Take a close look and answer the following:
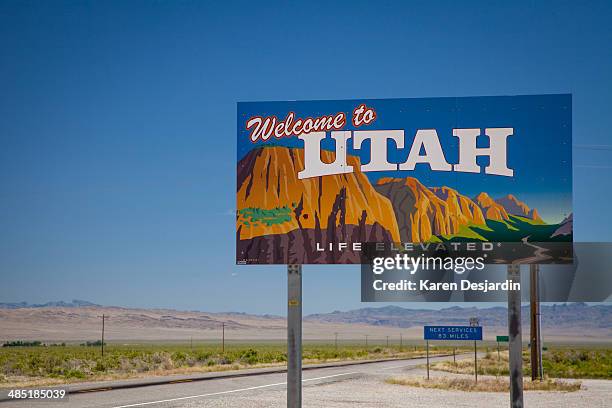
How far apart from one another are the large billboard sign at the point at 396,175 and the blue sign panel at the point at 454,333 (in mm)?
15362

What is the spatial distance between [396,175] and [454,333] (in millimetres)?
16638

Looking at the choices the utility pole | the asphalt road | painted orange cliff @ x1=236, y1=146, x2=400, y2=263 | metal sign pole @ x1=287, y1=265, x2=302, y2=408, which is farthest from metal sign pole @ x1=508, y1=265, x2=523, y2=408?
the utility pole

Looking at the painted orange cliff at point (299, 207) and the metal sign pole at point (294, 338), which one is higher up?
the painted orange cliff at point (299, 207)

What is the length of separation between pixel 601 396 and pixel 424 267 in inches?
727

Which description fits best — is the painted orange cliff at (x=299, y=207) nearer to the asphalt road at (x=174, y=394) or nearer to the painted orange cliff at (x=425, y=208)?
the painted orange cliff at (x=425, y=208)

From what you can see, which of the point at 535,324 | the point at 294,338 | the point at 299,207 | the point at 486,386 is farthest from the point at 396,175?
the point at 535,324

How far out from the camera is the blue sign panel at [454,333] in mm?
29297

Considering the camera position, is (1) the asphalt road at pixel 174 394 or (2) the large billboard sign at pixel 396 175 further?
(1) the asphalt road at pixel 174 394

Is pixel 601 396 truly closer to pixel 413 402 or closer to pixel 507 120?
pixel 413 402

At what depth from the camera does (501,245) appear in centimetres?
1430

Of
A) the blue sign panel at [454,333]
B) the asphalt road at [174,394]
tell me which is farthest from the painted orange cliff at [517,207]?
the blue sign panel at [454,333]

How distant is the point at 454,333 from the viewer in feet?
98.5

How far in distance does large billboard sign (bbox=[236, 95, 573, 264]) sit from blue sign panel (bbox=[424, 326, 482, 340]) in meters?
15.4

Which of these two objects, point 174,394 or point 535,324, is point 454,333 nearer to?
point 535,324
